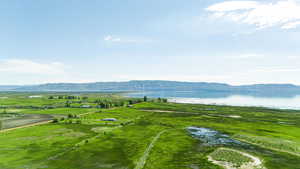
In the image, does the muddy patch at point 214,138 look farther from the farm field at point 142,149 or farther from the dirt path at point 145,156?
the dirt path at point 145,156

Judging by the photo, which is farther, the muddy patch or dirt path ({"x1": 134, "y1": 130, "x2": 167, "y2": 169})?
the muddy patch

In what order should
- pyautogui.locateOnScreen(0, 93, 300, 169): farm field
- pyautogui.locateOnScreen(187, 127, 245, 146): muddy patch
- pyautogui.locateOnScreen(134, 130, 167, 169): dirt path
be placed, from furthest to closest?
pyautogui.locateOnScreen(187, 127, 245, 146): muddy patch < pyautogui.locateOnScreen(0, 93, 300, 169): farm field < pyautogui.locateOnScreen(134, 130, 167, 169): dirt path

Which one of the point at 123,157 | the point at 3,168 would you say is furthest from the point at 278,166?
the point at 3,168

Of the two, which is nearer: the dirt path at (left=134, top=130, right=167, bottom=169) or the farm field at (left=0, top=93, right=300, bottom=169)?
the dirt path at (left=134, top=130, right=167, bottom=169)

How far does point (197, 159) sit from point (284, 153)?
24587 mm

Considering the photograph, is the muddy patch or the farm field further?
the muddy patch

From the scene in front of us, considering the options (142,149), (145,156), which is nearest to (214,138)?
(142,149)

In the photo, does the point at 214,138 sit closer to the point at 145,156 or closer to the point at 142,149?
the point at 142,149

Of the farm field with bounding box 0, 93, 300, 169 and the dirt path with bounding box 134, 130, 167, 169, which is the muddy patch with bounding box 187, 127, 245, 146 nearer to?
the farm field with bounding box 0, 93, 300, 169

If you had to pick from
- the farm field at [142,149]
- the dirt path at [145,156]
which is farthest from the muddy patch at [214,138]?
the dirt path at [145,156]

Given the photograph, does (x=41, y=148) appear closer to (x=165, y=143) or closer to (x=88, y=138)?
(x=88, y=138)

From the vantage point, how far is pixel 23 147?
48500 mm

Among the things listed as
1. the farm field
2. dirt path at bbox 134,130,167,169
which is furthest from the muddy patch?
dirt path at bbox 134,130,167,169

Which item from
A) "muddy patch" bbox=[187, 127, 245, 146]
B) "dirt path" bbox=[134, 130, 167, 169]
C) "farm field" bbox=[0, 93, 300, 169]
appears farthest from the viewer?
"muddy patch" bbox=[187, 127, 245, 146]
